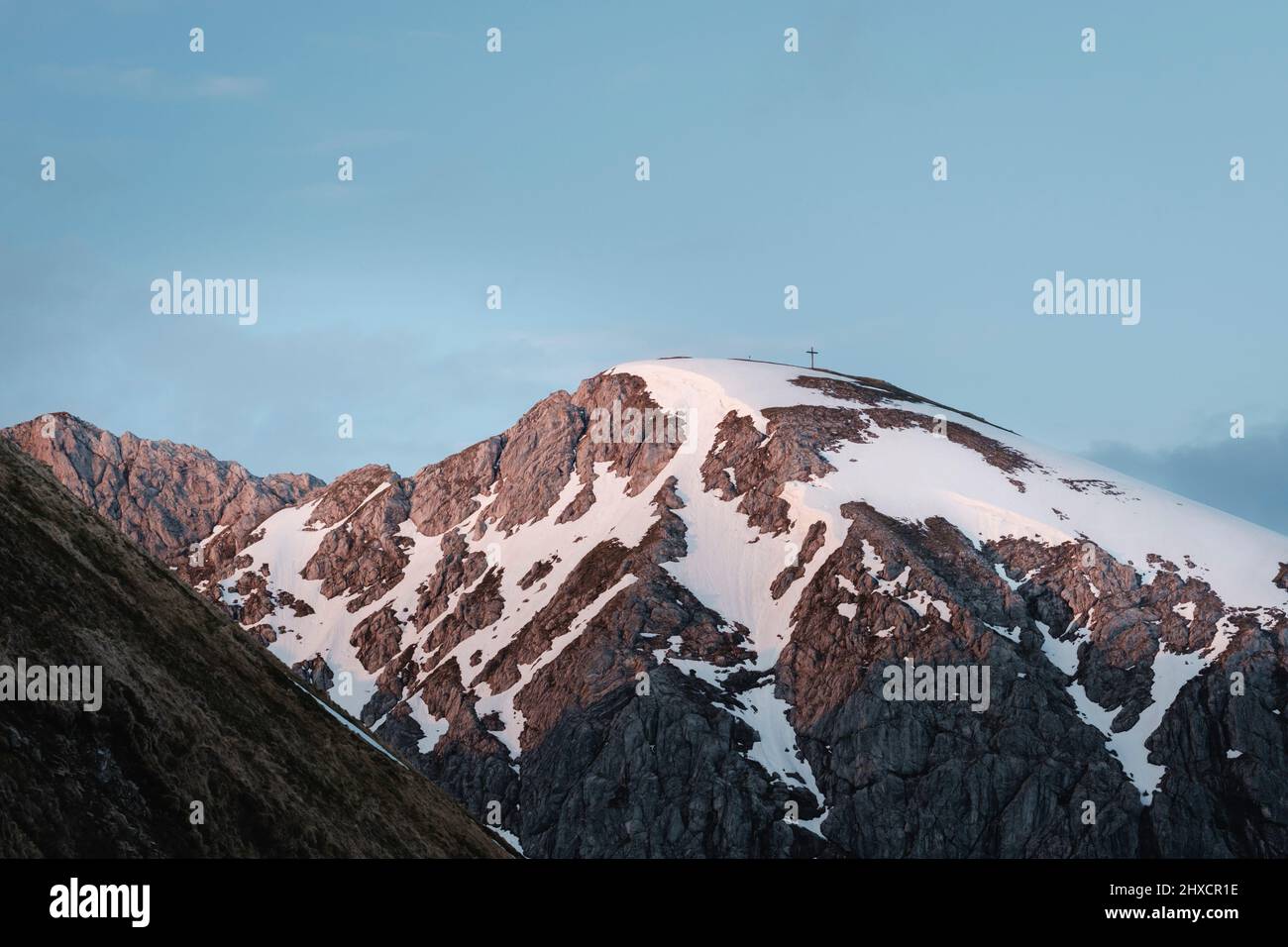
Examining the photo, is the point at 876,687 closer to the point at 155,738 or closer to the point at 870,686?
the point at 870,686

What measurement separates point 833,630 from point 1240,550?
57.9 meters

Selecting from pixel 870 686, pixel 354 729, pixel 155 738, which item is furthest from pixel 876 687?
pixel 155 738

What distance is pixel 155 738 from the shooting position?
189 feet

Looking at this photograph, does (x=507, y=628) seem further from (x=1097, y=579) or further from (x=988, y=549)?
(x=1097, y=579)

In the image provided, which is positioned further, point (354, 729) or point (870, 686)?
point (870, 686)

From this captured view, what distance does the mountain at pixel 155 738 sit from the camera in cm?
5100

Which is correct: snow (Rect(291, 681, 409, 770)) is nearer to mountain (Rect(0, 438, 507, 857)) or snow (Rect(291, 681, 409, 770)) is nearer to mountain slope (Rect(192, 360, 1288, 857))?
mountain (Rect(0, 438, 507, 857))

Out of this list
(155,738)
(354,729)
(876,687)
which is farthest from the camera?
(876,687)

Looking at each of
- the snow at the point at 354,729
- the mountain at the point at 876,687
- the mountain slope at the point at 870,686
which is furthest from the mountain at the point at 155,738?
the mountain at the point at 876,687

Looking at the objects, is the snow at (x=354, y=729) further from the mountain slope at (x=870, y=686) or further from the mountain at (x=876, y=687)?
the mountain slope at (x=870, y=686)

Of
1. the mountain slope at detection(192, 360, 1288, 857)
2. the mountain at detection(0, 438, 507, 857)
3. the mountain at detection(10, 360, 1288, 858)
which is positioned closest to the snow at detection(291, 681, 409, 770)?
the mountain at detection(0, 438, 507, 857)
